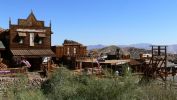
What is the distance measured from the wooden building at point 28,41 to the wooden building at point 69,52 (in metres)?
2.16

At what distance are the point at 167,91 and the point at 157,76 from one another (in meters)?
21.1

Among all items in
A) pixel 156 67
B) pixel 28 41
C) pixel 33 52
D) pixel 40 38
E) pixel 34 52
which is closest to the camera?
pixel 156 67

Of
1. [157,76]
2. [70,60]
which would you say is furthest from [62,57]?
[157,76]

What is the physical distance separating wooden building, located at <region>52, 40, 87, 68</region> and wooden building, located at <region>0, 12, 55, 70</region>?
2.16 m

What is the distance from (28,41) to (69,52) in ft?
26.0

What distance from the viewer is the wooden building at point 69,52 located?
6250 centimetres

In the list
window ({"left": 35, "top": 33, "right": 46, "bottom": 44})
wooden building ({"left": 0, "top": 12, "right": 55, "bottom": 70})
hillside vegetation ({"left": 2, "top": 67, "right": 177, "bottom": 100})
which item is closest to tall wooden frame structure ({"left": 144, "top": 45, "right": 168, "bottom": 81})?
wooden building ({"left": 0, "top": 12, "right": 55, "bottom": 70})

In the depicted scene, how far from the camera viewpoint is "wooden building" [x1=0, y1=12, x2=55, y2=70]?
60.2m

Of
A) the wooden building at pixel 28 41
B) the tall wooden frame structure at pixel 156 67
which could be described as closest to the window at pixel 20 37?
the wooden building at pixel 28 41

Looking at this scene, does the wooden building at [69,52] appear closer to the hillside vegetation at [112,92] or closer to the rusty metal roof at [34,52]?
the rusty metal roof at [34,52]

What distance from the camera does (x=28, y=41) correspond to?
6188cm

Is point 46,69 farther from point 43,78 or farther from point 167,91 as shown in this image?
point 167,91

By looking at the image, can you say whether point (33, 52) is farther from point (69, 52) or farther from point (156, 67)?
point (156, 67)

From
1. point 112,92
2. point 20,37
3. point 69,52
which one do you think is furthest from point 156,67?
point 112,92
